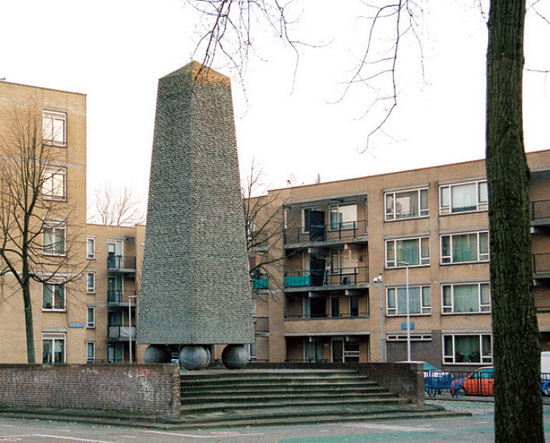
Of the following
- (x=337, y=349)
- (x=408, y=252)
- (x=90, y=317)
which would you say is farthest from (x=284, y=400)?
(x=90, y=317)

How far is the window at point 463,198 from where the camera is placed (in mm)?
57125

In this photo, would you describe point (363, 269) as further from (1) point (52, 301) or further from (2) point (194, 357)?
(2) point (194, 357)

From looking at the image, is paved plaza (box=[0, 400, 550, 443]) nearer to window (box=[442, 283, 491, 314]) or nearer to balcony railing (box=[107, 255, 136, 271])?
window (box=[442, 283, 491, 314])

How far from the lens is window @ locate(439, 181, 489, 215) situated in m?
57.1

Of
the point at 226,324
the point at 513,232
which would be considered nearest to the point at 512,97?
the point at 513,232

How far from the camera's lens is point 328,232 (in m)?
66.8

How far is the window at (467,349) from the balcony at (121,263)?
3141 centimetres

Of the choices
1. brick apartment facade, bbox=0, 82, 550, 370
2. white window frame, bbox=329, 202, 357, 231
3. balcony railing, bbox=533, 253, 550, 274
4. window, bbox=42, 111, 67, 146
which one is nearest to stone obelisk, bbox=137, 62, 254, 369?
brick apartment facade, bbox=0, 82, 550, 370

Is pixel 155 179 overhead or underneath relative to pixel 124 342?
overhead

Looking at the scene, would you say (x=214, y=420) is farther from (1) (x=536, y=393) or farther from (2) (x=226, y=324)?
(1) (x=536, y=393)

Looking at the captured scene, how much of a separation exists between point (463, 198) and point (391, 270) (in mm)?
7050

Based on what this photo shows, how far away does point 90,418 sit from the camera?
2302cm

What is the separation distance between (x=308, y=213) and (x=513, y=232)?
59.0m

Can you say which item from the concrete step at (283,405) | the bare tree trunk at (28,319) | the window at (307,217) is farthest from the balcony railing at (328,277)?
the concrete step at (283,405)
